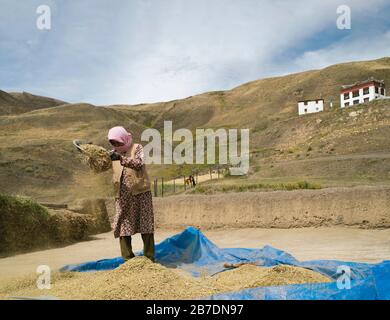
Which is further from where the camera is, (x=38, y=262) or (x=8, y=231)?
(x=8, y=231)

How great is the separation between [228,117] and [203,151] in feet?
127

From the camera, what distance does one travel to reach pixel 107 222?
13.3m

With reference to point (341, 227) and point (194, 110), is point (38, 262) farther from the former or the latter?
point (194, 110)

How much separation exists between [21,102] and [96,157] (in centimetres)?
9827

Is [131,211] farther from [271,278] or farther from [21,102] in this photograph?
[21,102]

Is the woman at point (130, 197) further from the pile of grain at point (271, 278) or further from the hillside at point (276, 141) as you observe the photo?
the hillside at point (276, 141)

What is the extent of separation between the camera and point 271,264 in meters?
5.70

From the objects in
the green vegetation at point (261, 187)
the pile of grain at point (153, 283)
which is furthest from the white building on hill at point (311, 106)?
the pile of grain at point (153, 283)

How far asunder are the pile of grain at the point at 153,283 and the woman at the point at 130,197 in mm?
663

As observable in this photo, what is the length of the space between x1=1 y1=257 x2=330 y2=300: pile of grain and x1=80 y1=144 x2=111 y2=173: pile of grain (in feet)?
4.35

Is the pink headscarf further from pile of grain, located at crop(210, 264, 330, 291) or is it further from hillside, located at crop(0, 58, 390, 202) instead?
hillside, located at crop(0, 58, 390, 202)

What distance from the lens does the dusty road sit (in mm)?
6871
